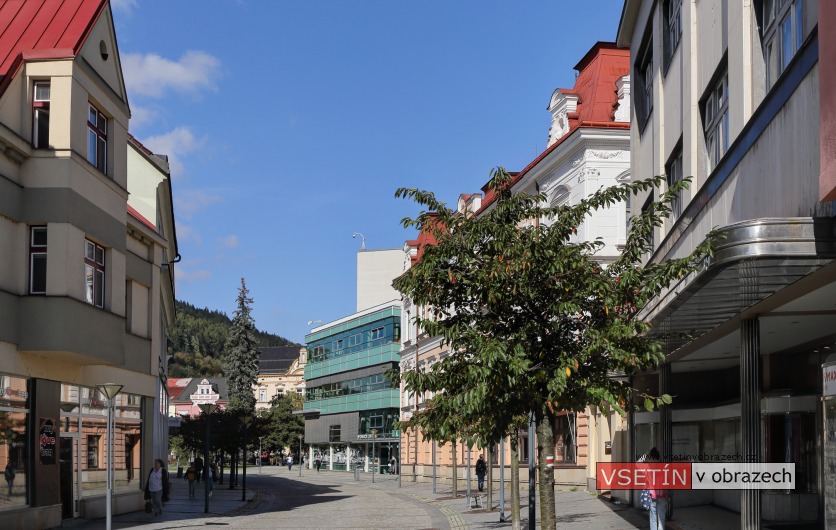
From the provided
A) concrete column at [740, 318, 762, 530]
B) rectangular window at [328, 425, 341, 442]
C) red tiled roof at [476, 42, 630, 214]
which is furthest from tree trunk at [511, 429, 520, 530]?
rectangular window at [328, 425, 341, 442]

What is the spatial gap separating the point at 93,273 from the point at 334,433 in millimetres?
64719

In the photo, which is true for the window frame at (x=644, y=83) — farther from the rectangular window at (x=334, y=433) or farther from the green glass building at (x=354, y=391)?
the rectangular window at (x=334, y=433)

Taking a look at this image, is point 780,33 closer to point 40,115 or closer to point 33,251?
point 33,251

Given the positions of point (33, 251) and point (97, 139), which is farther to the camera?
point (97, 139)

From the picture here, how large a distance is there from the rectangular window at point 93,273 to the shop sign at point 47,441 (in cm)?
292

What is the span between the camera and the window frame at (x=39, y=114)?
79.7 feet

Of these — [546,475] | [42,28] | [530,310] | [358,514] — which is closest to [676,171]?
[530,310]

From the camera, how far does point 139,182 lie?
36812 millimetres

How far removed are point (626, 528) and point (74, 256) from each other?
13.5 meters

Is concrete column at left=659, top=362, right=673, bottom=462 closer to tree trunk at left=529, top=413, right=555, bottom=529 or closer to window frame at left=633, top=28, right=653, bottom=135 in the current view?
window frame at left=633, top=28, right=653, bottom=135

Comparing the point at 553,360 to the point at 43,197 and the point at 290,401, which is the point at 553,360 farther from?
the point at 290,401

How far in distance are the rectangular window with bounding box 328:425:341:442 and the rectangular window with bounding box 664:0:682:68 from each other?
67912 millimetres

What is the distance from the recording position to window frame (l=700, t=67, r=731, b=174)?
57.0 ft

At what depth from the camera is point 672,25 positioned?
23.0 meters
